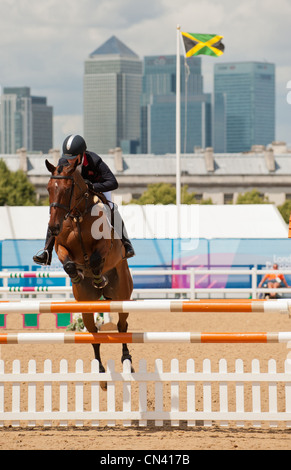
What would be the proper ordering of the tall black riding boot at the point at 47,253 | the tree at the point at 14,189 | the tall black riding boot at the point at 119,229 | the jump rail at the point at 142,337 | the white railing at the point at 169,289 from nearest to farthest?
the jump rail at the point at 142,337, the tall black riding boot at the point at 47,253, the tall black riding boot at the point at 119,229, the white railing at the point at 169,289, the tree at the point at 14,189

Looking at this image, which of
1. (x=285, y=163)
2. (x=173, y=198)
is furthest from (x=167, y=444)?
(x=285, y=163)

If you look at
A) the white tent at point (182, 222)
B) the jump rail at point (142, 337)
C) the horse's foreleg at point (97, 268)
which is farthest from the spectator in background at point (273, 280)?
the jump rail at point (142, 337)

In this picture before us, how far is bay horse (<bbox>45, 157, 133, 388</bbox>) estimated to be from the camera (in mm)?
7148

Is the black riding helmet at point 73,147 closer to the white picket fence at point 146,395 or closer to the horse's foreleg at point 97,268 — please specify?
the horse's foreleg at point 97,268

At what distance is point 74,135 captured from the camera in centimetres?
741

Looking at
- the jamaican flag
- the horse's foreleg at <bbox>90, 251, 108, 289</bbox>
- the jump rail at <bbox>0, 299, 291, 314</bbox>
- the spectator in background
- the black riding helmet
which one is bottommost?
the spectator in background

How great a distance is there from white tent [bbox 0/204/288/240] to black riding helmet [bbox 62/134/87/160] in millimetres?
18004

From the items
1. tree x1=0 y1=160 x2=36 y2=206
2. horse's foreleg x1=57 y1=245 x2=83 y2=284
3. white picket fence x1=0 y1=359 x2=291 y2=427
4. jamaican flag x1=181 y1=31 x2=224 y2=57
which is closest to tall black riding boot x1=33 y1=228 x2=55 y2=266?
horse's foreleg x1=57 y1=245 x2=83 y2=284

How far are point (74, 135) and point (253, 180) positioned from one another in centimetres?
8309

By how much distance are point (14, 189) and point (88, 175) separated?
66033mm

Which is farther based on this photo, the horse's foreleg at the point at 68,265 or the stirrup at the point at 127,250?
the stirrup at the point at 127,250

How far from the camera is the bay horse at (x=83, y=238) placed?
23.5 ft

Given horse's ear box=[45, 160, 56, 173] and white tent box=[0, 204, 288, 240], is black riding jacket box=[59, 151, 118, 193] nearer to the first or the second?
horse's ear box=[45, 160, 56, 173]

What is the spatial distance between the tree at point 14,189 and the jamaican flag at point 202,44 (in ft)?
158
